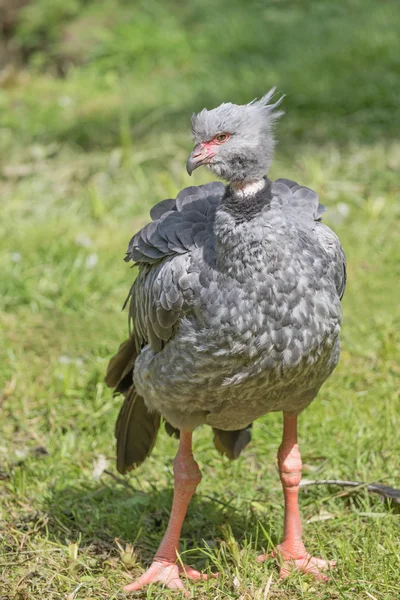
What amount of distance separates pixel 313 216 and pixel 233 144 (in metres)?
0.56

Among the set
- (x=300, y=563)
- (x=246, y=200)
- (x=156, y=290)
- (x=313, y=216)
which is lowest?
(x=300, y=563)

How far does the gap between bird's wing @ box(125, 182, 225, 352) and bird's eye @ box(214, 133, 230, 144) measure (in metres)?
0.36

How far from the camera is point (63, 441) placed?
423 cm

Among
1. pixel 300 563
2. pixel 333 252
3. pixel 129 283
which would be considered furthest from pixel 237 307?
pixel 129 283

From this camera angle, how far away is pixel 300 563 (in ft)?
10.9

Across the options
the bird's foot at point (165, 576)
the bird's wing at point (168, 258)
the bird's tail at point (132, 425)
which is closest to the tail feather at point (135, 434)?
the bird's tail at point (132, 425)

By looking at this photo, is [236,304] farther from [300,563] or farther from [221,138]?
[300,563]

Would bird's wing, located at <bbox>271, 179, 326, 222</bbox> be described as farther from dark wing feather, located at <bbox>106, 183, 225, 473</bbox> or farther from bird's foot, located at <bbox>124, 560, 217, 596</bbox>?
bird's foot, located at <bbox>124, 560, 217, 596</bbox>

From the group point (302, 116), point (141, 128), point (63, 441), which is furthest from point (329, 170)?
point (63, 441)

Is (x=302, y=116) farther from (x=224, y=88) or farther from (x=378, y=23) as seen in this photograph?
(x=378, y=23)

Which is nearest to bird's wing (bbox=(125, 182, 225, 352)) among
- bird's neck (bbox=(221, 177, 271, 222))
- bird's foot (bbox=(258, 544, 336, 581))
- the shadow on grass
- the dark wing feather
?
the dark wing feather

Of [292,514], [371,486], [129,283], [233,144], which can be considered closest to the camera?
[233,144]

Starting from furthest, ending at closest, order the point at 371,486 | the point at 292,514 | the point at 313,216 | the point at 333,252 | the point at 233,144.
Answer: the point at 371,486, the point at 292,514, the point at 313,216, the point at 333,252, the point at 233,144

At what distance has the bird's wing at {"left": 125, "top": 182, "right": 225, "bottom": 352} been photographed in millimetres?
3043
